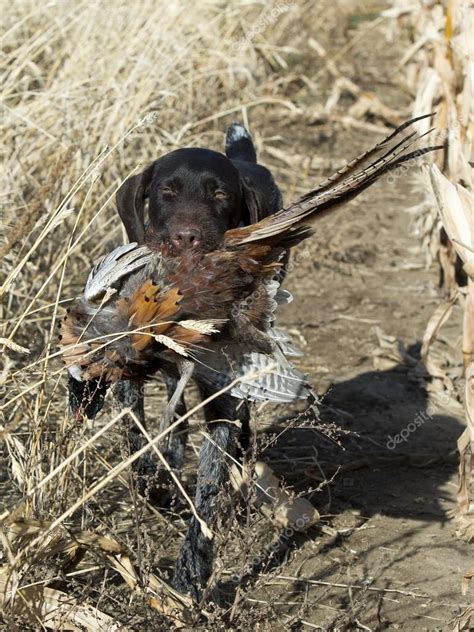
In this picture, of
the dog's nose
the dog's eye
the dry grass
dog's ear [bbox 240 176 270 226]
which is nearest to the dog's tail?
Answer: the dry grass

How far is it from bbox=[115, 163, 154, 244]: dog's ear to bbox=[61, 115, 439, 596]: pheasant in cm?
85

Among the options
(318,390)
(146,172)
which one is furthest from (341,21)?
(146,172)

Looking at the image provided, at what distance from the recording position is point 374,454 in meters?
5.02

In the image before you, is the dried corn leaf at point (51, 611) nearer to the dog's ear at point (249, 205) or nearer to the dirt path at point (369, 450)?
the dirt path at point (369, 450)

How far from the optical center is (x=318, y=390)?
561 centimetres

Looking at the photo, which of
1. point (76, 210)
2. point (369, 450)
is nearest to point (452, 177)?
point (369, 450)

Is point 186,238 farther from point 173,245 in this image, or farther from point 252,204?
point 252,204

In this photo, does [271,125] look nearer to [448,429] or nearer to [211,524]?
[448,429]

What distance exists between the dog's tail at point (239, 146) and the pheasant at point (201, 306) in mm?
2289

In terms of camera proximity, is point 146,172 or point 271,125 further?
point 271,125

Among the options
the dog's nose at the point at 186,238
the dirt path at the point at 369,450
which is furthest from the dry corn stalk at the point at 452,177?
the dog's nose at the point at 186,238

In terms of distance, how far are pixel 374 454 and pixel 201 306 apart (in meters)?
2.09

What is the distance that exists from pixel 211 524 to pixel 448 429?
2.17 metres

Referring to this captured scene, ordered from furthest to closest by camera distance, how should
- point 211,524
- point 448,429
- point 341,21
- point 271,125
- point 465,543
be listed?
point 341,21
point 271,125
point 448,429
point 465,543
point 211,524
